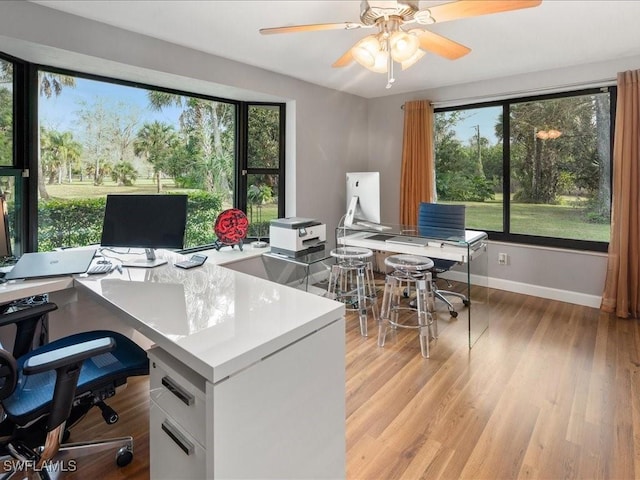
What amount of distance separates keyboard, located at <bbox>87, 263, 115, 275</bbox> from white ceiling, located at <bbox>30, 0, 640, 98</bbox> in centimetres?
154

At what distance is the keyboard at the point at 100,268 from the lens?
186 cm

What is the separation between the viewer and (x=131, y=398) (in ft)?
6.97

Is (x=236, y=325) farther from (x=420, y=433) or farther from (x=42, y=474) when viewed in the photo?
(x=420, y=433)

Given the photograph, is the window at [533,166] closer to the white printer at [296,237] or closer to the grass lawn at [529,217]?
the grass lawn at [529,217]

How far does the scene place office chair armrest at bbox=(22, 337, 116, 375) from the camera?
1.11 metres

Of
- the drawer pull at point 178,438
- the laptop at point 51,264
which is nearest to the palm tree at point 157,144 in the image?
the laptop at point 51,264

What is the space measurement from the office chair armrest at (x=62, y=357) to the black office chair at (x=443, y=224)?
2.56 m

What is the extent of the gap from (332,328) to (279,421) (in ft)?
1.14

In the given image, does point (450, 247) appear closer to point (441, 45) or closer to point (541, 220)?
point (441, 45)

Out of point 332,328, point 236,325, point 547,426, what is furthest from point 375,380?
point 236,325

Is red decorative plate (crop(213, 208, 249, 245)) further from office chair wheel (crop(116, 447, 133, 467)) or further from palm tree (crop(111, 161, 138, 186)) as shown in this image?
office chair wheel (crop(116, 447, 133, 467))

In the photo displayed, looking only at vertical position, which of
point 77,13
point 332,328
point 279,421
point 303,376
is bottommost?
point 279,421

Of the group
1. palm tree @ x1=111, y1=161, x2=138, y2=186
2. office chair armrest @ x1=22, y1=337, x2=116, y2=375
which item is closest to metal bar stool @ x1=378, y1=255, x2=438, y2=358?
office chair armrest @ x1=22, y1=337, x2=116, y2=375

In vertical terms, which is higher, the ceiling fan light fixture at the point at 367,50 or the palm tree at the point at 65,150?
the ceiling fan light fixture at the point at 367,50
